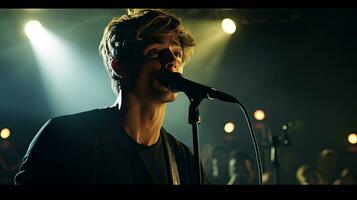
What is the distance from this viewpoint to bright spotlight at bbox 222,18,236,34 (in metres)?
2.65

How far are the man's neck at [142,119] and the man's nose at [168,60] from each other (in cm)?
16

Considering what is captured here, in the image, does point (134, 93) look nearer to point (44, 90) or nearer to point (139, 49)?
point (139, 49)

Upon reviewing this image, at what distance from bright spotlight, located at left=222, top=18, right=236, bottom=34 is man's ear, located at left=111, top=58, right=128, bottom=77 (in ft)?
3.52

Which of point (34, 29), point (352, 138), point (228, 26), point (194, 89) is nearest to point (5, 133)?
point (34, 29)

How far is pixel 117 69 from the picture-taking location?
1.75 metres

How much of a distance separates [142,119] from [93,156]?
0.80 feet

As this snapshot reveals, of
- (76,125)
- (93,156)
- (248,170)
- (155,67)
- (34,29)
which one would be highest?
(34,29)

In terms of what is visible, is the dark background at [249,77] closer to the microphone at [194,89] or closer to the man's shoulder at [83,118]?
the man's shoulder at [83,118]

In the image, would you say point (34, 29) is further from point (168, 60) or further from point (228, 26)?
point (228, 26)

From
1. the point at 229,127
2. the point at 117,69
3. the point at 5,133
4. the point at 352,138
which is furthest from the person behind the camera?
the point at 352,138

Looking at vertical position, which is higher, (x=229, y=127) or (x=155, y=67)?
(x=155, y=67)

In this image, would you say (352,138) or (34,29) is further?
(352,138)

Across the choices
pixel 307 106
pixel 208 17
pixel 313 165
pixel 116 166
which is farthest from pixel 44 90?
pixel 307 106

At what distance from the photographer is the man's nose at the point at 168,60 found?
164 centimetres
